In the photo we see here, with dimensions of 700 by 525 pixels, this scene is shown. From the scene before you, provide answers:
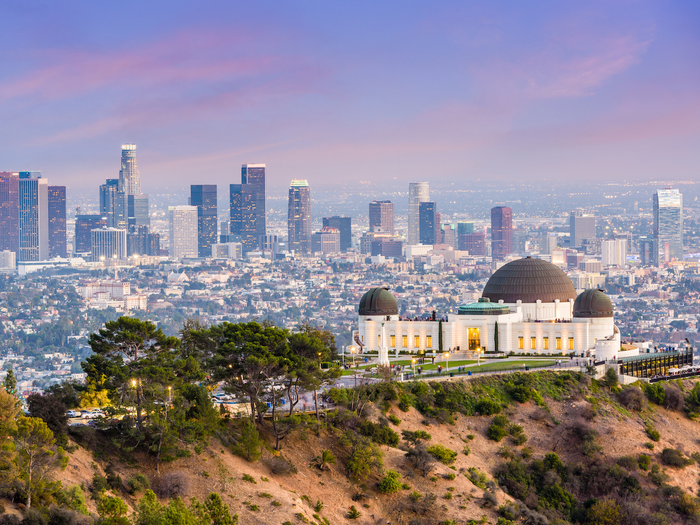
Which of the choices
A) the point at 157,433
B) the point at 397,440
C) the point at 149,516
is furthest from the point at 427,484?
the point at 149,516

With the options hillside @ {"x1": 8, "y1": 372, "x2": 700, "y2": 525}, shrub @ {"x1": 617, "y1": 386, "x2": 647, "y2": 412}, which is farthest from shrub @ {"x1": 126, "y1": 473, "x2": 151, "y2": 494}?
shrub @ {"x1": 617, "y1": 386, "x2": 647, "y2": 412}

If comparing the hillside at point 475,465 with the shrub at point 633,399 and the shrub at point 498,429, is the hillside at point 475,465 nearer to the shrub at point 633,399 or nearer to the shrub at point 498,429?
the shrub at point 633,399

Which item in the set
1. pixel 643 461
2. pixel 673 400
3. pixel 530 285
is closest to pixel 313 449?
pixel 643 461

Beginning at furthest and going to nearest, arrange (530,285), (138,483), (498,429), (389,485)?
(530,285) < (498,429) < (389,485) < (138,483)

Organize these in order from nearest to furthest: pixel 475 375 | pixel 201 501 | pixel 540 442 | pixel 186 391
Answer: pixel 201 501
pixel 186 391
pixel 540 442
pixel 475 375

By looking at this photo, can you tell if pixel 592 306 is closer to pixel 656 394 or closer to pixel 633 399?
pixel 656 394

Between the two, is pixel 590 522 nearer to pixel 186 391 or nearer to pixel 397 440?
pixel 397 440
